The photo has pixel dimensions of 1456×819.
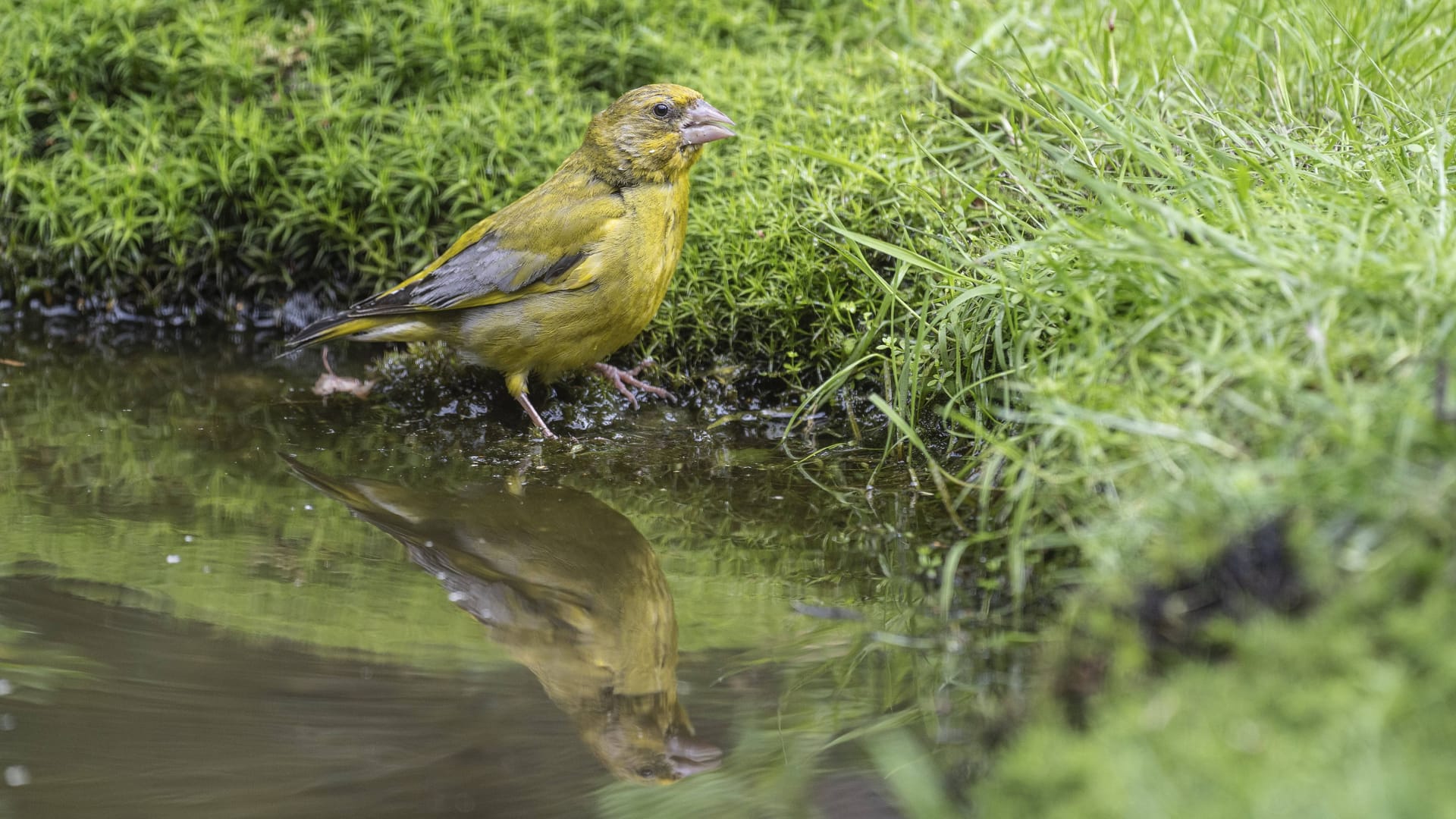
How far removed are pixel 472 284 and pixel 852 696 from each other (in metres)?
2.39

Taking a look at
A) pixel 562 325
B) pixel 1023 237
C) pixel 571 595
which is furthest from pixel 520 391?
pixel 1023 237

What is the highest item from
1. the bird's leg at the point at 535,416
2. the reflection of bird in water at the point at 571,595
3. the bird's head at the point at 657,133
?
the bird's head at the point at 657,133

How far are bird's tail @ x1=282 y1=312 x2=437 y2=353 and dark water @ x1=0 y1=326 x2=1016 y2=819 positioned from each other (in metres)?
0.26

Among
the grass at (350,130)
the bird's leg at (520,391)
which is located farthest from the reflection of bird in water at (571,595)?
the grass at (350,130)

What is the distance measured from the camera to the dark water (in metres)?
2.61

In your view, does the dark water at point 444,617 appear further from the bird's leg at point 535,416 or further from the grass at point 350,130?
the grass at point 350,130

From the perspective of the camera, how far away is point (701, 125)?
15.5ft

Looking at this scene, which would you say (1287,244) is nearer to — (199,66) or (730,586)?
(730,586)

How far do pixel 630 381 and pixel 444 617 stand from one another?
70.1 inches

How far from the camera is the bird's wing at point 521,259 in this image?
459 centimetres

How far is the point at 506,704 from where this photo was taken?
2.86 m

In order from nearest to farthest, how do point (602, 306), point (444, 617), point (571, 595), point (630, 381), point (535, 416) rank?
point (444, 617)
point (571, 595)
point (602, 306)
point (535, 416)
point (630, 381)

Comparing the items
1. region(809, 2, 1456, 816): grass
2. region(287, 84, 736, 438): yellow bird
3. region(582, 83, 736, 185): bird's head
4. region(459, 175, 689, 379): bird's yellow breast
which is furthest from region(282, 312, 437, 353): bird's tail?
region(809, 2, 1456, 816): grass

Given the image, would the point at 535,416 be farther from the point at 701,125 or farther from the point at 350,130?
the point at 350,130
